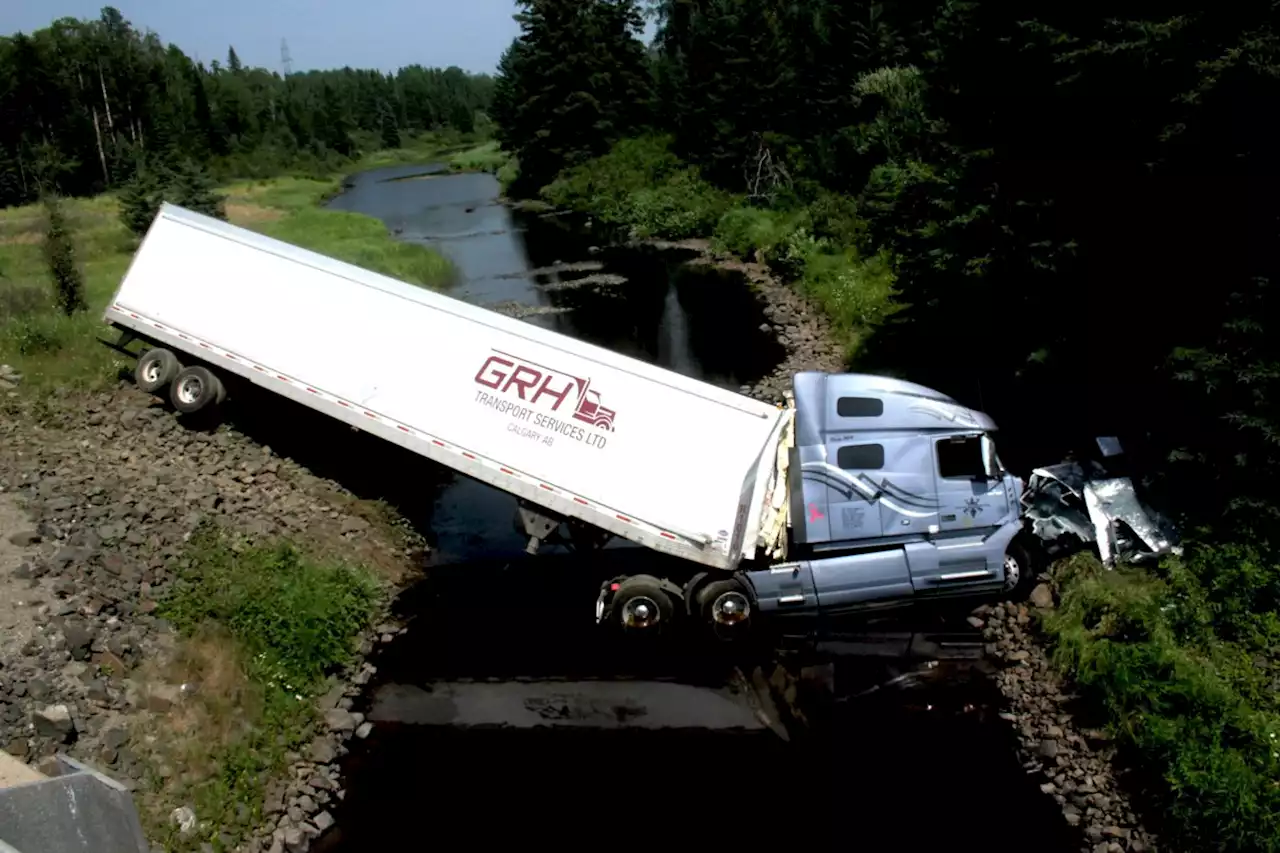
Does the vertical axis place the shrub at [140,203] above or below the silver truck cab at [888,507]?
above

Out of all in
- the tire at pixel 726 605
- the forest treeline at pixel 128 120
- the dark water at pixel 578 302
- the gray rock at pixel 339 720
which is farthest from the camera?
the forest treeline at pixel 128 120

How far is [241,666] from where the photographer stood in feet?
41.2

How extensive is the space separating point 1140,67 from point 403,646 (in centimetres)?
1368

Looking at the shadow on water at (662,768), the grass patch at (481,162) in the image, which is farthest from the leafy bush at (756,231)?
the grass patch at (481,162)

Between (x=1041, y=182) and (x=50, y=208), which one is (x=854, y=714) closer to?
(x=1041, y=182)

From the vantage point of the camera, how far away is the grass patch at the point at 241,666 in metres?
10.8

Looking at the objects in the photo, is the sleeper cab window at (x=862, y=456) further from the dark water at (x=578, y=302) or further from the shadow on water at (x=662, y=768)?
the dark water at (x=578, y=302)

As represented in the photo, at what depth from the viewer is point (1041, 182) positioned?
15.9m

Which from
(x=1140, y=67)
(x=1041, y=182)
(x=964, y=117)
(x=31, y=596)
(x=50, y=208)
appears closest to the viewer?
(x=31, y=596)

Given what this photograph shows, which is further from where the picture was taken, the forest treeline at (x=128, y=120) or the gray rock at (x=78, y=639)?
the forest treeline at (x=128, y=120)

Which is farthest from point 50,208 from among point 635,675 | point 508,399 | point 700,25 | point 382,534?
point 700,25

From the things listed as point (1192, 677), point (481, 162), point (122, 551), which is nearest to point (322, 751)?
point (122, 551)

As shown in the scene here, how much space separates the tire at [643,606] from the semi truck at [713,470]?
0.02m

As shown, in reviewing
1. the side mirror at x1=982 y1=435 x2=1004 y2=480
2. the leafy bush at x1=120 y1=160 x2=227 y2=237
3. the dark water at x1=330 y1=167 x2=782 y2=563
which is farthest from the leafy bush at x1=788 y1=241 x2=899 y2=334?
the leafy bush at x1=120 y1=160 x2=227 y2=237
